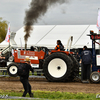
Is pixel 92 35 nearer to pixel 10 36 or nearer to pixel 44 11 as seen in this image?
pixel 44 11

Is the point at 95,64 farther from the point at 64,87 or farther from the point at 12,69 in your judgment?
the point at 12,69

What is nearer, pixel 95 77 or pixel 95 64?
pixel 95 77

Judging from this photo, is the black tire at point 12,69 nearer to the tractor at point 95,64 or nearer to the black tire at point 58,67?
the black tire at point 58,67

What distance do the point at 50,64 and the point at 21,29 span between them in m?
14.7

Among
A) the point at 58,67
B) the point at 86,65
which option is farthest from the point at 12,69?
the point at 86,65

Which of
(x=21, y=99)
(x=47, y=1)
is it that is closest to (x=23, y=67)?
(x=21, y=99)

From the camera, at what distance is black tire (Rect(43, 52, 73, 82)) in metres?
10.6

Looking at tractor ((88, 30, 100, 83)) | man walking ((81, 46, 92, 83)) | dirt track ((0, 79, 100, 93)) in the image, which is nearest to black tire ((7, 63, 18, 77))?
dirt track ((0, 79, 100, 93))

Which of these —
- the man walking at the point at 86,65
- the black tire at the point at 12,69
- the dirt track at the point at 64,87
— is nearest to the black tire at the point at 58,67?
the man walking at the point at 86,65

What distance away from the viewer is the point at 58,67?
1083 cm

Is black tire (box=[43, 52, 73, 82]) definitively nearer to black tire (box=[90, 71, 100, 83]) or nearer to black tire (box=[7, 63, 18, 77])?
black tire (box=[90, 71, 100, 83])

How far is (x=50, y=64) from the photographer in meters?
10.9

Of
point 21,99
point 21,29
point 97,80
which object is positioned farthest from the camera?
point 21,29

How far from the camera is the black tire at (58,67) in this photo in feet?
34.8
